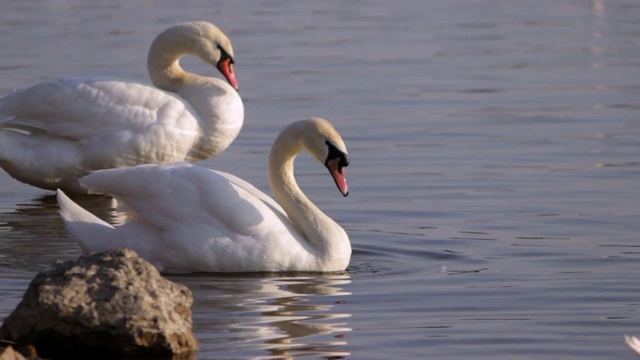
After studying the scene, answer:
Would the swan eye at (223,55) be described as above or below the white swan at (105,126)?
above

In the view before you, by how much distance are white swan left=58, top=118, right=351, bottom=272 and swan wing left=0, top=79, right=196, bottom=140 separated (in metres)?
2.30

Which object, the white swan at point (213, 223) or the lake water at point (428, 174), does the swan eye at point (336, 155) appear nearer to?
the white swan at point (213, 223)

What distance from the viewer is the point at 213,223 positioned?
26.6 feet

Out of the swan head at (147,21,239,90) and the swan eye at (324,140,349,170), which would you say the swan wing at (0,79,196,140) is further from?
the swan eye at (324,140,349,170)

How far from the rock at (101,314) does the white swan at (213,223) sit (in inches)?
74.0

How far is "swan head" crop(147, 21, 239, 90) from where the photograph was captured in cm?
1151

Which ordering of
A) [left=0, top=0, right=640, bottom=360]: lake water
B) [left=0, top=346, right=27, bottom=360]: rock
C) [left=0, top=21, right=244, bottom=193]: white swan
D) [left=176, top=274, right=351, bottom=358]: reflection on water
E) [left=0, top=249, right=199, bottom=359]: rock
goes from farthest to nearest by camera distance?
1. [left=0, top=21, right=244, bottom=193]: white swan
2. [left=0, top=0, right=640, bottom=360]: lake water
3. [left=176, top=274, right=351, bottom=358]: reflection on water
4. [left=0, top=249, right=199, bottom=359]: rock
5. [left=0, top=346, right=27, bottom=360]: rock

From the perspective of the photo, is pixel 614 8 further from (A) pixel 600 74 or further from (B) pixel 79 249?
(B) pixel 79 249

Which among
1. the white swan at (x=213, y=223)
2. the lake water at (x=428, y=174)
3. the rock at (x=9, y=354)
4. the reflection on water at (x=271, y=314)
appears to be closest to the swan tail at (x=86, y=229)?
the white swan at (x=213, y=223)

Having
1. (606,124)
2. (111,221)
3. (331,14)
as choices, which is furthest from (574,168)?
(331,14)

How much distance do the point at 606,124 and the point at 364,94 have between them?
2677mm

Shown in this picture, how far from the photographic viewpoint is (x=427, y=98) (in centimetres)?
1455

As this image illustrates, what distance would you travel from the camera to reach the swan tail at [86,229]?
27.1 feet

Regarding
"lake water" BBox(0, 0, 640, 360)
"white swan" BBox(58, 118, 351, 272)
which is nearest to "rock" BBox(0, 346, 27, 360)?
"lake water" BBox(0, 0, 640, 360)
